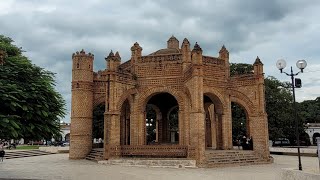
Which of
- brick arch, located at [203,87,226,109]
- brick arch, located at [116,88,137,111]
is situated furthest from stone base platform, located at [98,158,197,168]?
brick arch, located at [203,87,226,109]

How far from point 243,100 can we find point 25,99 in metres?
15.8

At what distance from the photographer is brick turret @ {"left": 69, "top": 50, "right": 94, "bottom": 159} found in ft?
81.7

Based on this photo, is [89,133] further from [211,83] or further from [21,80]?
[21,80]

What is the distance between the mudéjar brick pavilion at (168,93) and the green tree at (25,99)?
8021mm

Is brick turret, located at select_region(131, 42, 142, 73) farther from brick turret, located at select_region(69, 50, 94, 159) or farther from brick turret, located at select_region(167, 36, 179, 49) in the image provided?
brick turret, located at select_region(167, 36, 179, 49)

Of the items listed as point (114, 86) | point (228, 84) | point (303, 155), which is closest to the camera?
point (114, 86)

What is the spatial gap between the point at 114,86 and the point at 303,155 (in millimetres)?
16940

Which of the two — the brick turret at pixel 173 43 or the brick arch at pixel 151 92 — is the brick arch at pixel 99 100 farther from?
the brick turret at pixel 173 43

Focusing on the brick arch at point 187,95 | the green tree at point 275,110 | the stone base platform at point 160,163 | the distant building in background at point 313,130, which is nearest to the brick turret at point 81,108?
the stone base platform at point 160,163

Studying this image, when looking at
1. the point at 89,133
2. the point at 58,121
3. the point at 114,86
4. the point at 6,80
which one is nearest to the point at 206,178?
the point at 58,121

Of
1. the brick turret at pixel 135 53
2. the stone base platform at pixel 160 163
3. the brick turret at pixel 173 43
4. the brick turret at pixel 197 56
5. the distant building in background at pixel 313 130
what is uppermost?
the brick turret at pixel 173 43

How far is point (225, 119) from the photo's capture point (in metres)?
23.0

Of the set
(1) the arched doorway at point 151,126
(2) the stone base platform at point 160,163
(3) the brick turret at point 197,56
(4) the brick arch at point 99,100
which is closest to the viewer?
(2) the stone base platform at point 160,163

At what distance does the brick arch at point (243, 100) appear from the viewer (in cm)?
2297
